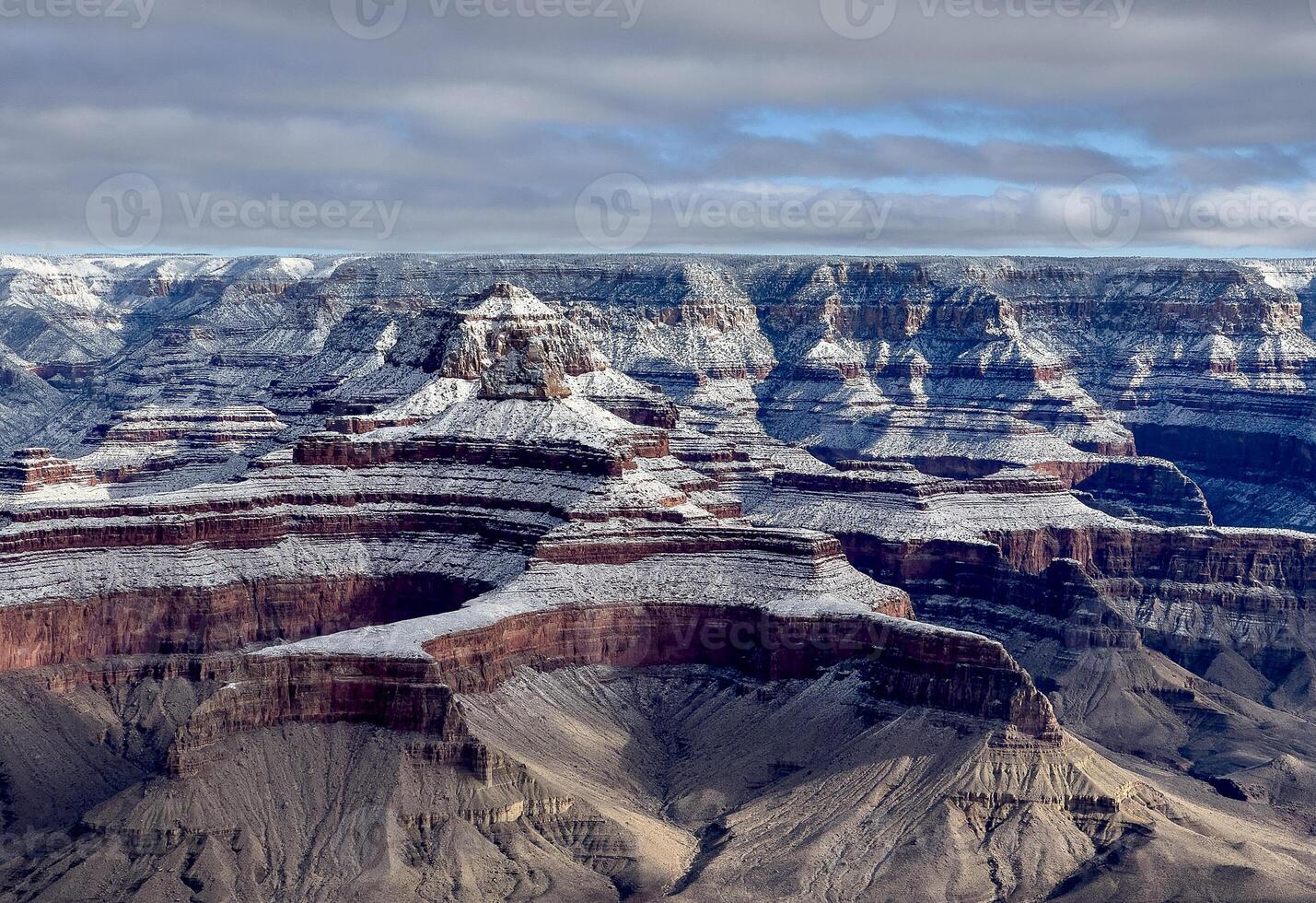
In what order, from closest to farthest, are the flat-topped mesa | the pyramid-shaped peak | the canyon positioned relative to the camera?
the canyon, the flat-topped mesa, the pyramid-shaped peak

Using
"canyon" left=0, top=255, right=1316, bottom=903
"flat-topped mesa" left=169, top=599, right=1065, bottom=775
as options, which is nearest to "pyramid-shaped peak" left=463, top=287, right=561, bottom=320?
"canyon" left=0, top=255, right=1316, bottom=903

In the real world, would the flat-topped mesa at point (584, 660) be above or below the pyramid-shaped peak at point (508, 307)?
below

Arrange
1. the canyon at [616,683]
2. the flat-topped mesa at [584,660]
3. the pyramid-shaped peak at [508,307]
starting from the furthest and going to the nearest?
1. the pyramid-shaped peak at [508,307]
2. the flat-topped mesa at [584,660]
3. the canyon at [616,683]

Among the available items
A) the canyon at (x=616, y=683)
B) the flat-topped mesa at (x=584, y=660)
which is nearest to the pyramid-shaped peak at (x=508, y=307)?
the canyon at (x=616, y=683)

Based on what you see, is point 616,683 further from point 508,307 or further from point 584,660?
point 508,307

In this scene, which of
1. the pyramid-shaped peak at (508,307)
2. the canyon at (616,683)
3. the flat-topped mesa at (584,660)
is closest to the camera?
the canyon at (616,683)

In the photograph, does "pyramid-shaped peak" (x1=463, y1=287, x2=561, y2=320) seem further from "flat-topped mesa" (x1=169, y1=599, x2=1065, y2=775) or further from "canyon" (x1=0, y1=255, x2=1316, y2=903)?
"flat-topped mesa" (x1=169, y1=599, x2=1065, y2=775)

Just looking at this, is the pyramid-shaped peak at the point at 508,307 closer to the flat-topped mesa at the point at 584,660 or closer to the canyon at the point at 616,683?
the canyon at the point at 616,683

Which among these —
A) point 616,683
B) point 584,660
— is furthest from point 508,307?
point 616,683

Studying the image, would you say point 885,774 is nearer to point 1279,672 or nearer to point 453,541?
point 453,541
